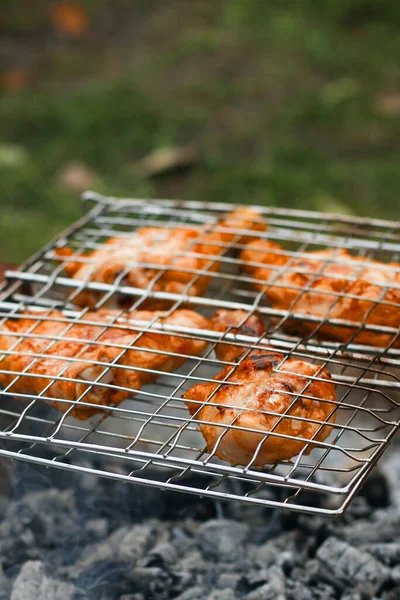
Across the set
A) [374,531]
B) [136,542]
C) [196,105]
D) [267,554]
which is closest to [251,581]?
[267,554]

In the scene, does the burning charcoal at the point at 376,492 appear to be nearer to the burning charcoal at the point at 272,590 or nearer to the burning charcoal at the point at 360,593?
the burning charcoal at the point at 360,593

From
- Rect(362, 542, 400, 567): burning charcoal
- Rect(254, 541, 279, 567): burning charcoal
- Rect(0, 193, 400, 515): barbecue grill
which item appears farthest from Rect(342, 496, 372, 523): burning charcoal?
Rect(254, 541, 279, 567): burning charcoal

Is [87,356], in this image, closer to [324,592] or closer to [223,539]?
[223,539]

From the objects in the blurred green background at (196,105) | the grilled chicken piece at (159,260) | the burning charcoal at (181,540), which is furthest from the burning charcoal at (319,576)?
the blurred green background at (196,105)

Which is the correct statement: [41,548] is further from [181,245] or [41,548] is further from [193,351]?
[181,245]

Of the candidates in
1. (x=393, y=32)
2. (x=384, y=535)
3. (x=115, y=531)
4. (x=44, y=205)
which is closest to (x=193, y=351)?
(x=115, y=531)

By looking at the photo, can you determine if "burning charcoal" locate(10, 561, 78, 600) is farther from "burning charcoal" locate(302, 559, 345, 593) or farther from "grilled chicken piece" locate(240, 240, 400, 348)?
"grilled chicken piece" locate(240, 240, 400, 348)

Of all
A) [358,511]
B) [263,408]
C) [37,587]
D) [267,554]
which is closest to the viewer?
[263,408]
